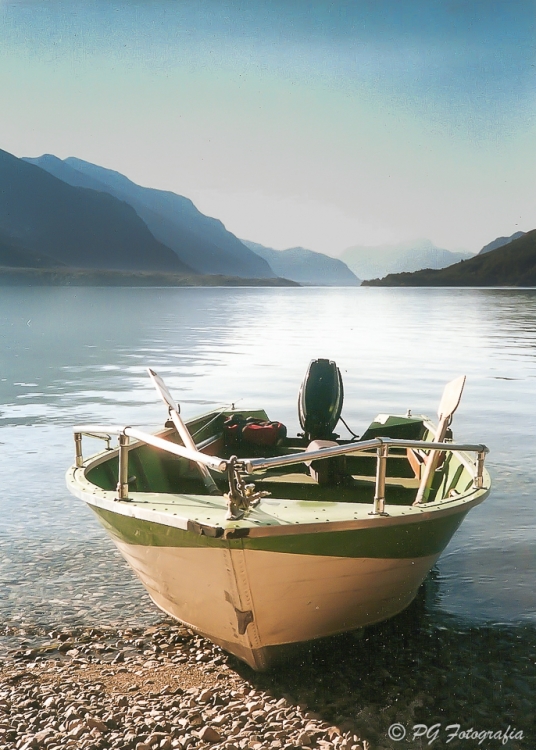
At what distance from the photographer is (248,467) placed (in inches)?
216

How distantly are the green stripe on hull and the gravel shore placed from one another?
1.02 metres

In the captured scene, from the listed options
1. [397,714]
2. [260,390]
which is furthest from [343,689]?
[260,390]

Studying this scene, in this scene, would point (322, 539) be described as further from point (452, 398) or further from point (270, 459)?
point (452, 398)

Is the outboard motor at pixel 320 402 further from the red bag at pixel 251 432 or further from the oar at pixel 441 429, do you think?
the oar at pixel 441 429

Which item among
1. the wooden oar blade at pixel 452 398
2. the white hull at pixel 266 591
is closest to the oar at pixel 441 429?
the wooden oar blade at pixel 452 398

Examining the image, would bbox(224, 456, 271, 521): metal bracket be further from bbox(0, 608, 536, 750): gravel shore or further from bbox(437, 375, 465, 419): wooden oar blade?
bbox(437, 375, 465, 419): wooden oar blade

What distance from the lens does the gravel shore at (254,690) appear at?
18.5ft

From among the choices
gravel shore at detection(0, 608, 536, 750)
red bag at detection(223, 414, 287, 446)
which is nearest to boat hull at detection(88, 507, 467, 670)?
gravel shore at detection(0, 608, 536, 750)

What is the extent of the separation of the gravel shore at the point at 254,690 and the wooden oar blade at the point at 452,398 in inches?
93.5

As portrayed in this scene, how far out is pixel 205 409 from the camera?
20844 mm

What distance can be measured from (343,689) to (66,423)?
42.5 feet

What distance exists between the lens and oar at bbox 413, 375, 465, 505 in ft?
25.9

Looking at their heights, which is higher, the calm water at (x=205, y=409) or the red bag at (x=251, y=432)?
the red bag at (x=251, y=432)

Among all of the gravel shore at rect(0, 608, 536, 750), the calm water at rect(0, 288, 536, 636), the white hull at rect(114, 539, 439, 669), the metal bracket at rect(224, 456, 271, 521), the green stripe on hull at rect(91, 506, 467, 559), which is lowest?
the calm water at rect(0, 288, 536, 636)
